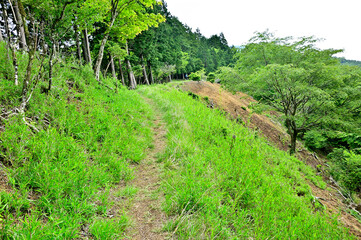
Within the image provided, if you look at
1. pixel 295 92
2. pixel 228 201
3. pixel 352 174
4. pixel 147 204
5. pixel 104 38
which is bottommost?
pixel 352 174

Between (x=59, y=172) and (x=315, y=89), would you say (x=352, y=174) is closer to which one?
(x=315, y=89)

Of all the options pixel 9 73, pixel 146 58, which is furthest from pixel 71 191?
pixel 146 58

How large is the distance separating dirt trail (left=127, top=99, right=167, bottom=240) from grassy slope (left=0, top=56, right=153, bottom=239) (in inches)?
6.7

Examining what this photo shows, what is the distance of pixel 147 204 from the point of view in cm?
231

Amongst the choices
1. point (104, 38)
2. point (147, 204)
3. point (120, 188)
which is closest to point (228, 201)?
point (147, 204)

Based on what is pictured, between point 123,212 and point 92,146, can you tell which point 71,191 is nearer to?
point 123,212

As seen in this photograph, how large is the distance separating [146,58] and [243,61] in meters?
13.1

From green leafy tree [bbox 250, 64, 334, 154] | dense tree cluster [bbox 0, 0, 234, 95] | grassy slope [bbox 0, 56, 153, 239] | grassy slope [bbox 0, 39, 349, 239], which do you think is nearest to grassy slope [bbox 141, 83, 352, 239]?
grassy slope [bbox 0, 39, 349, 239]

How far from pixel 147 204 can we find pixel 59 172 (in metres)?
1.25

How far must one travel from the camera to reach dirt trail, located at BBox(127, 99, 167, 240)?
1870 mm

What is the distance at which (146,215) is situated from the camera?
2.12 m

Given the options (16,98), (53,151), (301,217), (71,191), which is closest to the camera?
(71,191)

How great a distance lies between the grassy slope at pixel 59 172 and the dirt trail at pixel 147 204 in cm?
17

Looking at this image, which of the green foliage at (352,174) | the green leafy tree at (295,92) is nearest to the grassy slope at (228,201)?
the green foliage at (352,174)
